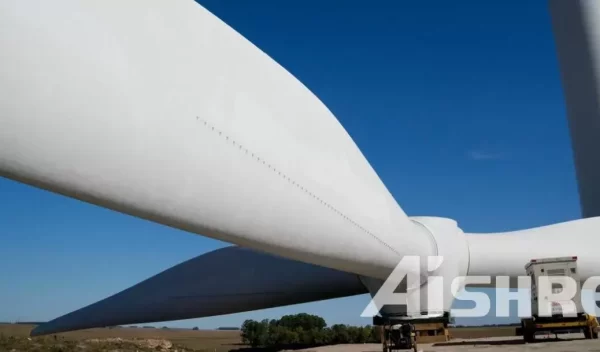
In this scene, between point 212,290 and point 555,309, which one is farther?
point 555,309

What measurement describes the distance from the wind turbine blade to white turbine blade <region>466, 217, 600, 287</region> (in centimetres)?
296

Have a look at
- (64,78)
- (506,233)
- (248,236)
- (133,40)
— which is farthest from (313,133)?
(506,233)

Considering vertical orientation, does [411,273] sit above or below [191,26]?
below

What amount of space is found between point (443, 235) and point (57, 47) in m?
9.18

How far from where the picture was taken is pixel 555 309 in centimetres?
1368

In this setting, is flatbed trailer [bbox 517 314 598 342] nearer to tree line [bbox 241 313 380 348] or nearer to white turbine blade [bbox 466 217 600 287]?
white turbine blade [bbox 466 217 600 287]

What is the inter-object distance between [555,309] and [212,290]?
8438 mm

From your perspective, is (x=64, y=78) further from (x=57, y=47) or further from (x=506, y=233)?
(x=506, y=233)

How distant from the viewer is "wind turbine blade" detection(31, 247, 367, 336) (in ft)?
42.3

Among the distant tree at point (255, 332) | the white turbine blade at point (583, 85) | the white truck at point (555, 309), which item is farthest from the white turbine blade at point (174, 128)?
the distant tree at point (255, 332)

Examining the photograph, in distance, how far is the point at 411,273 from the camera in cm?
1091

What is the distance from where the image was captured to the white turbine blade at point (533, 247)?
502 inches

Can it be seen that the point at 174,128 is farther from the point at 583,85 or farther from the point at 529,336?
the point at 583,85

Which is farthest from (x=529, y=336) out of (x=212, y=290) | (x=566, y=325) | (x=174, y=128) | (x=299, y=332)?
(x=299, y=332)
